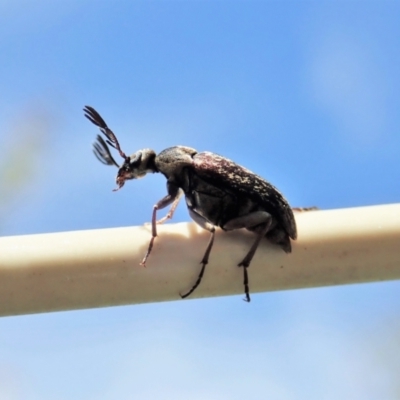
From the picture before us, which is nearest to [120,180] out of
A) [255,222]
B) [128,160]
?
[128,160]

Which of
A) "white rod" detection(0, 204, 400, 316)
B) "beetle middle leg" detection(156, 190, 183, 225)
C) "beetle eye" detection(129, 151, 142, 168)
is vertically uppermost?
"white rod" detection(0, 204, 400, 316)

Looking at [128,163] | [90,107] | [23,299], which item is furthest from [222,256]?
[128,163]

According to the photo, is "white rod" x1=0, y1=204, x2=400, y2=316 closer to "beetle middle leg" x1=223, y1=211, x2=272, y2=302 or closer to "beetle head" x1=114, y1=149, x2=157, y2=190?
"beetle middle leg" x1=223, y1=211, x2=272, y2=302

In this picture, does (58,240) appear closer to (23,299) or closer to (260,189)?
(23,299)

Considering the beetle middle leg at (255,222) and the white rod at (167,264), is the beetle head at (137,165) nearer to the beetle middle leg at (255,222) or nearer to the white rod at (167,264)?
the beetle middle leg at (255,222)

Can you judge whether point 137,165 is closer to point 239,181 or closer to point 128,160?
point 128,160

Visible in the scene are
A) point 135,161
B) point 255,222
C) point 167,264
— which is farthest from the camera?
point 135,161

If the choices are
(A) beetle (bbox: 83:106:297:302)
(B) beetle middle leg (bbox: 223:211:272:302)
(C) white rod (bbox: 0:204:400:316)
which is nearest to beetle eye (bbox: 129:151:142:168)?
(A) beetle (bbox: 83:106:297:302)

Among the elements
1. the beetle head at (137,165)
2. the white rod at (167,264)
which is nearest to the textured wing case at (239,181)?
the beetle head at (137,165)
